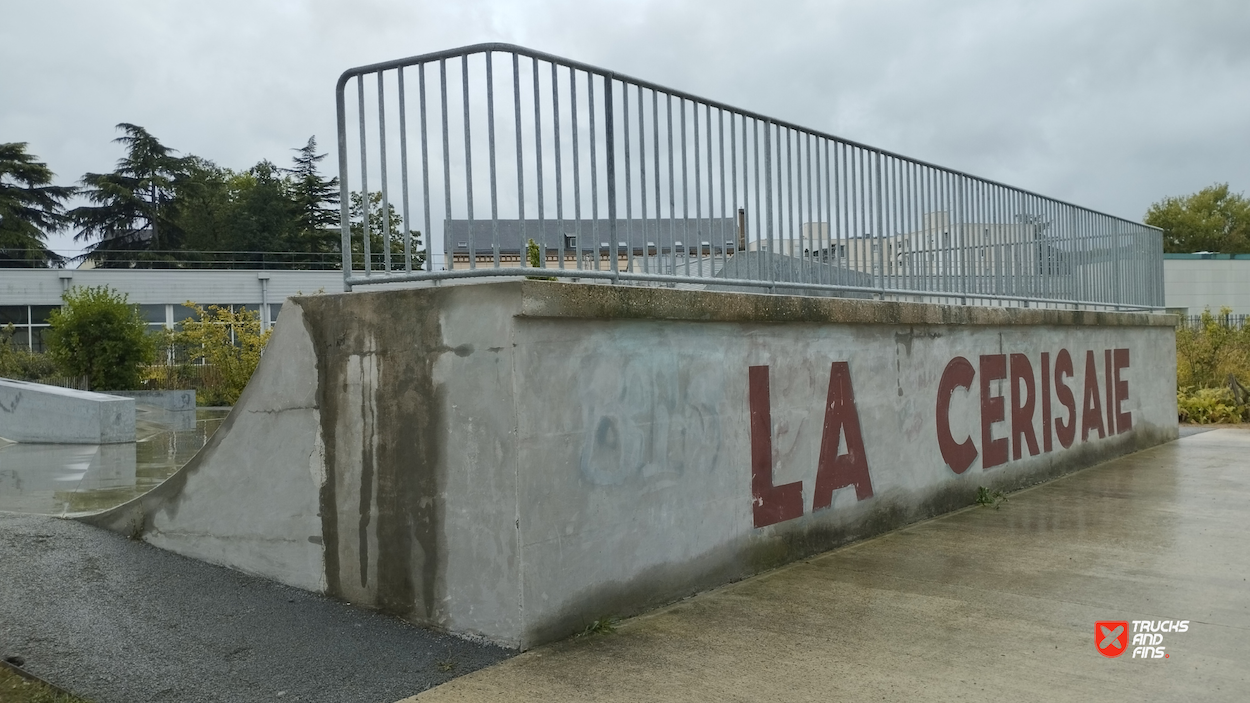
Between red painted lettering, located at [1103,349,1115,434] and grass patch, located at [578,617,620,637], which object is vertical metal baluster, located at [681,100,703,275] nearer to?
grass patch, located at [578,617,620,637]

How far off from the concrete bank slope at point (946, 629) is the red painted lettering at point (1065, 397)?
2985 millimetres

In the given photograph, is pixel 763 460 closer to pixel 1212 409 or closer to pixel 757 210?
pixel 757 210

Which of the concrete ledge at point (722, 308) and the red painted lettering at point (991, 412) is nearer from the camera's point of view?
the concrete ledge at point (722, 308)

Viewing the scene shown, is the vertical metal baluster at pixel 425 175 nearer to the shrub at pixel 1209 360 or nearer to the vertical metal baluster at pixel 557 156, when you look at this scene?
the vertical metal baluster at pixel 557 156

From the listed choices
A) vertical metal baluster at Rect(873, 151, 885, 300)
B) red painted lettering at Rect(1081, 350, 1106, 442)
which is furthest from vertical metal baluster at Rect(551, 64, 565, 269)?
red painted lettering at Rect(1081, 350, 1106, 442)

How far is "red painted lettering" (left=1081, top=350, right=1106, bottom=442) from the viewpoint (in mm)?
11688

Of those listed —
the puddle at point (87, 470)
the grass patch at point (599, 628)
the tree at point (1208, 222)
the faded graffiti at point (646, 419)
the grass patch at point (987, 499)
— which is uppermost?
the tree at point (1208, 222)

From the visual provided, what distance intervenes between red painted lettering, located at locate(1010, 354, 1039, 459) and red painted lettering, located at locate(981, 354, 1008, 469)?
0.83 ft

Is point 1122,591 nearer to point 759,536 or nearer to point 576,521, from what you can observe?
point 759,536

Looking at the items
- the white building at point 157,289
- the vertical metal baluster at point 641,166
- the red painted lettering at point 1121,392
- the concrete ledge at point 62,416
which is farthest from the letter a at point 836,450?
the white building at point 157,289

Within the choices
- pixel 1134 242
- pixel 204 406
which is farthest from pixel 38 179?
pixel 1134 242

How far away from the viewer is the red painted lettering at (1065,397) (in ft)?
36.0

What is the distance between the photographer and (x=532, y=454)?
4.70 metres

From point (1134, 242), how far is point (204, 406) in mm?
20011
